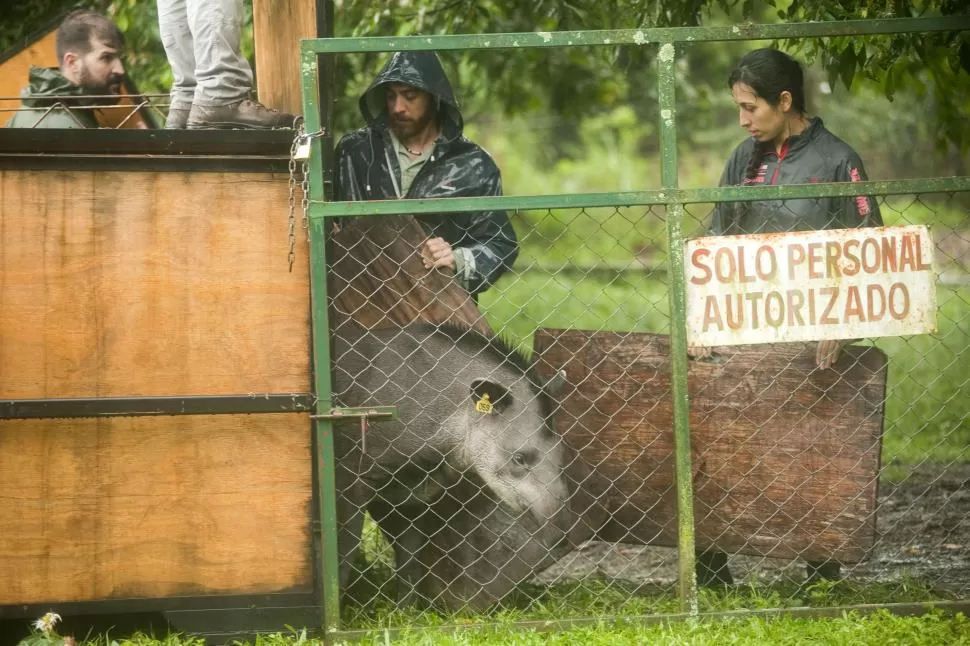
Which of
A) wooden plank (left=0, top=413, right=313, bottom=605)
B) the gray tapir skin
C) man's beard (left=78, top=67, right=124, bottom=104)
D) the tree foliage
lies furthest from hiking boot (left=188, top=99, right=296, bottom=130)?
the tree foliage

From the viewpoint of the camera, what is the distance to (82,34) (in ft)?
17.3

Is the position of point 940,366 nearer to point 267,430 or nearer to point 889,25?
point 889,25

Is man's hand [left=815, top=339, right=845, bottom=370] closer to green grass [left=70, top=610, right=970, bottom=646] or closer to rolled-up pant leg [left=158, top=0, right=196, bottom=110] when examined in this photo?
green grass [left=70, top=610, right=970, bottom=646]

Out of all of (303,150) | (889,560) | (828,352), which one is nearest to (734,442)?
(828,352)

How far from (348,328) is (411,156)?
934 millimetres

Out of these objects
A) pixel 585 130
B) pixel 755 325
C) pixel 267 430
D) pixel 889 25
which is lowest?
pixel 267 430

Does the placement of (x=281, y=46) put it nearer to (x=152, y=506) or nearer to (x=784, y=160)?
(x=152, y=506)

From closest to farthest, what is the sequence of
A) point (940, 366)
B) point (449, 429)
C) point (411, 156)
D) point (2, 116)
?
1. point (449, 429)
2. point (411, 156)
3. point (2, 116)
4. point (940, 366)

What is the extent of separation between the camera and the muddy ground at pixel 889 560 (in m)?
4.68

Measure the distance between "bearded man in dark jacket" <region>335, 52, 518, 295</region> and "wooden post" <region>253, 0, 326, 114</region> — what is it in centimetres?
62

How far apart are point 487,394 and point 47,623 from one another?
1.80 meters

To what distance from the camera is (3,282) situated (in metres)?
3.85

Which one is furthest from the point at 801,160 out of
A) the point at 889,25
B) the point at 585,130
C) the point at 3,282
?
the point at 585,130

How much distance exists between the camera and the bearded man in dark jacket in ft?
15.4
